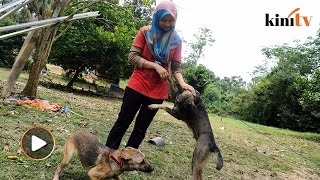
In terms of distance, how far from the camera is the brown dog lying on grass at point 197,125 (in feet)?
14.5

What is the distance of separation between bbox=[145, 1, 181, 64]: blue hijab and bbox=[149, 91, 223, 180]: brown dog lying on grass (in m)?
0.56

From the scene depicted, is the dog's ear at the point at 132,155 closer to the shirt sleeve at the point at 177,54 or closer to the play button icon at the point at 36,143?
the shirt sleeve at the point at 177,54

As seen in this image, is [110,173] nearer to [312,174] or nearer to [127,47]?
[312,174]

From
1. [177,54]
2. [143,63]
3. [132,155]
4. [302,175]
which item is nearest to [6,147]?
[132,155]

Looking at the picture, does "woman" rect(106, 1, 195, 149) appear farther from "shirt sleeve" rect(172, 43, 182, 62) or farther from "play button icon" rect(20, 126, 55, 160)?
"play button icon" rect(20, 126, 55, 160)

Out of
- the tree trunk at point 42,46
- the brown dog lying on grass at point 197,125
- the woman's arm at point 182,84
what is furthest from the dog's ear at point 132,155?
the tree trunk at point 42,46

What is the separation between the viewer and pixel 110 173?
3.81m

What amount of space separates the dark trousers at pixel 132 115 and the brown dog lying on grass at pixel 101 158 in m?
0.29

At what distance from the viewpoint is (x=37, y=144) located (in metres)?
5.06

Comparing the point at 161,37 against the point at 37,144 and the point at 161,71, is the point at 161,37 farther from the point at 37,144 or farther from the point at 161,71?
the point at 37,144

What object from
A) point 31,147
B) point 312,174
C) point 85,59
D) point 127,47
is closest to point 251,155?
point 312,174

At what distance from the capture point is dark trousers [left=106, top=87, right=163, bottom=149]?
4.24 m

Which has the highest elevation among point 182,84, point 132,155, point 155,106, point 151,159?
point 182,84

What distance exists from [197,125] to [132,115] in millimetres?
812
